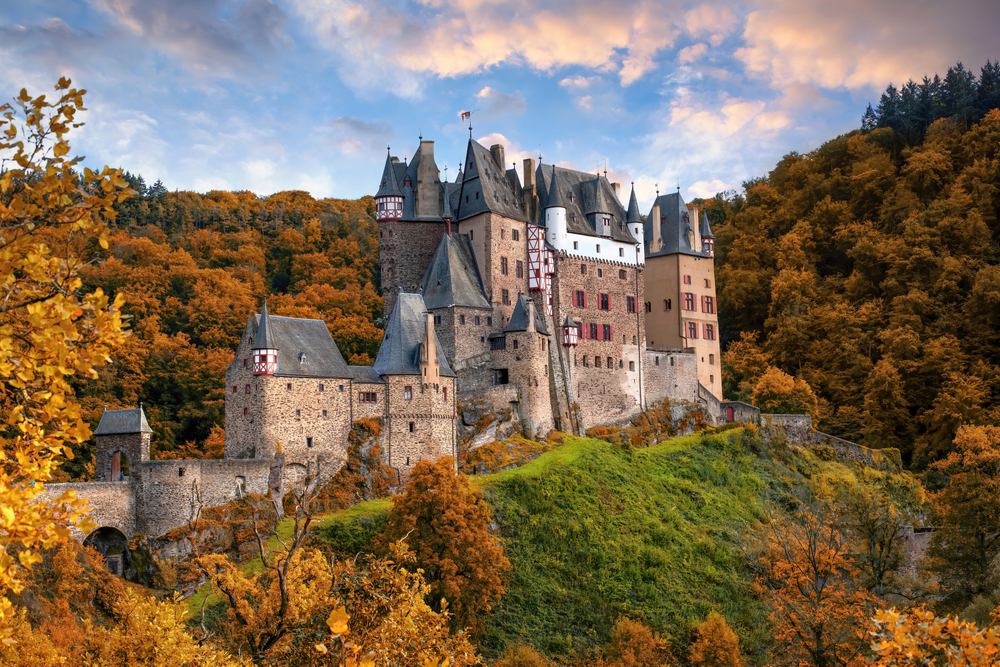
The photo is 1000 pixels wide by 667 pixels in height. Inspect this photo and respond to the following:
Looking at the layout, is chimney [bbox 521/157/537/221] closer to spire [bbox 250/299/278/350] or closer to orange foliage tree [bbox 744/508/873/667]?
spire [bbox 250/299/278/350]

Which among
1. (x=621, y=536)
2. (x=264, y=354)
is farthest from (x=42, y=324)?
(x=621, y=536)

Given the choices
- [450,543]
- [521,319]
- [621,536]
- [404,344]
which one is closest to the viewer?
[450,543]

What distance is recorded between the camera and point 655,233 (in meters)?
55.0

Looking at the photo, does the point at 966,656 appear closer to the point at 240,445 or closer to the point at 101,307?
the point at 101,307

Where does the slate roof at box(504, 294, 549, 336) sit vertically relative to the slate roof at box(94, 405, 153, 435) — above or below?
above

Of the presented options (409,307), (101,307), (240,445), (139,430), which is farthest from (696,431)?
(101,307)

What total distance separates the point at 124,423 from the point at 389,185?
1891 cm

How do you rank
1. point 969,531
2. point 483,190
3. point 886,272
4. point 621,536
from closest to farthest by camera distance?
point 969,531 < point 621,536 < point 483,190 < point 886,272

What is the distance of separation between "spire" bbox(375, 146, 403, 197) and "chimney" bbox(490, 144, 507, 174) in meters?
6.14

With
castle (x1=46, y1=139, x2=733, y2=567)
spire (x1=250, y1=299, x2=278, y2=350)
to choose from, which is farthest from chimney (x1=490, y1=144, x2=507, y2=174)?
spire (x1=250, y1=299, x2=278, y2=350)

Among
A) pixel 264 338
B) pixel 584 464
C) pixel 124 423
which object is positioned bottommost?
pixel 584 464

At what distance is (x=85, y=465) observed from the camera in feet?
133

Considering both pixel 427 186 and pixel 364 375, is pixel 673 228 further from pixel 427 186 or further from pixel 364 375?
pixel 364 375

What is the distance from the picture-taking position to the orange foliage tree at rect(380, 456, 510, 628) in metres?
31.5
